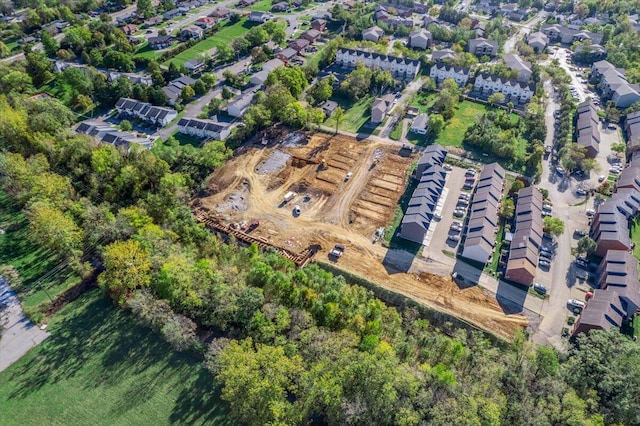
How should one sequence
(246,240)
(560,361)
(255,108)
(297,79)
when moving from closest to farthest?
1. (560,361)
2. (246,240)
3. (255,108)
4. (297,79)

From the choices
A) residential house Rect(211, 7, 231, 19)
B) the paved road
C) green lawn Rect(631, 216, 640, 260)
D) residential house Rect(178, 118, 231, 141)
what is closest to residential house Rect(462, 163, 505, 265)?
green lawn Rect(631, 216, 640, 260)

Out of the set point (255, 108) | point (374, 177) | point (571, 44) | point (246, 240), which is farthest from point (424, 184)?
point (571, 44)

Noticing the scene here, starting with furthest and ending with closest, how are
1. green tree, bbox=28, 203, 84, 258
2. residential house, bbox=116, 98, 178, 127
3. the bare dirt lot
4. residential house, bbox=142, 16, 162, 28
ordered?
1. residential house, bbox=142, 16, 162, 28
2. residential house, bbox=116, 98, 178, 127
3. the bare dirt lot
4. green tree, bbox=28, 203, 84, 258

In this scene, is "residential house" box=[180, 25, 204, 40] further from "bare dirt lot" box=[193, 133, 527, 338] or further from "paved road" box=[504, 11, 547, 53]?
"paved road" box=[504, 11, 547, 53]

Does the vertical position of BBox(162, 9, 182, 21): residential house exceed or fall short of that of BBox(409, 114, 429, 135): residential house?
it exceeds it

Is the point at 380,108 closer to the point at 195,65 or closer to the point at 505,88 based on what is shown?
the point at 505,88

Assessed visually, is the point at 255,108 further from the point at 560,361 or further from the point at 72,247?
the point at 560,361
